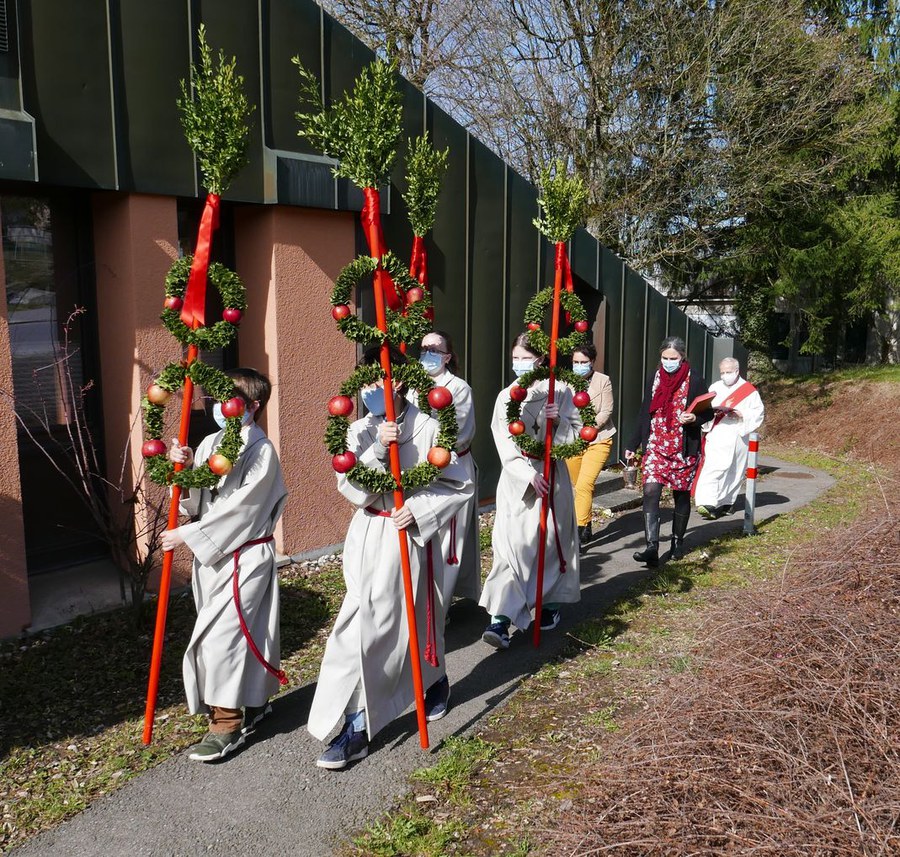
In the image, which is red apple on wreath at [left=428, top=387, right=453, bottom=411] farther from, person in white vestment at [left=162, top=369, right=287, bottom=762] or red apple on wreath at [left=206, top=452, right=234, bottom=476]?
red apple on wreath at [left=206, top=452, right=234, bottom=476]

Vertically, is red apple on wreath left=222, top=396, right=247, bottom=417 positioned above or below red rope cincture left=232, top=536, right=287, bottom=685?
above

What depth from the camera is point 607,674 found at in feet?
18.1

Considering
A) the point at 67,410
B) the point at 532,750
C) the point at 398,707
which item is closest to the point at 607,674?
the point at 532,750

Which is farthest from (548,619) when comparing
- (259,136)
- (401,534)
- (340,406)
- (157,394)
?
(259,136)

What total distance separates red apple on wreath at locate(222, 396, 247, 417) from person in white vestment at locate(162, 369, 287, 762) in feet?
0.41

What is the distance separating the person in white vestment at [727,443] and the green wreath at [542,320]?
4.22m

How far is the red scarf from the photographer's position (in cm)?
790

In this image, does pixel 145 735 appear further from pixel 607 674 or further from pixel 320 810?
pixel 607 674

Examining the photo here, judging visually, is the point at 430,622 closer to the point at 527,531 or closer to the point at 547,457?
the point at 527,531

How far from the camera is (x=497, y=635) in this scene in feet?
19.3

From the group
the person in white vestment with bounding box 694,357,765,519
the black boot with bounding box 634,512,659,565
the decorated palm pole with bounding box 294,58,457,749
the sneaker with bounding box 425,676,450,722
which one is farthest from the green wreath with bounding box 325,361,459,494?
the person in white vestment with bounding box 694,357,765,519

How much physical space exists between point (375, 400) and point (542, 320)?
205 cm

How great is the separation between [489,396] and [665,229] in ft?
31.4

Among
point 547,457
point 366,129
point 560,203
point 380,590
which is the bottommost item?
point 380,590
